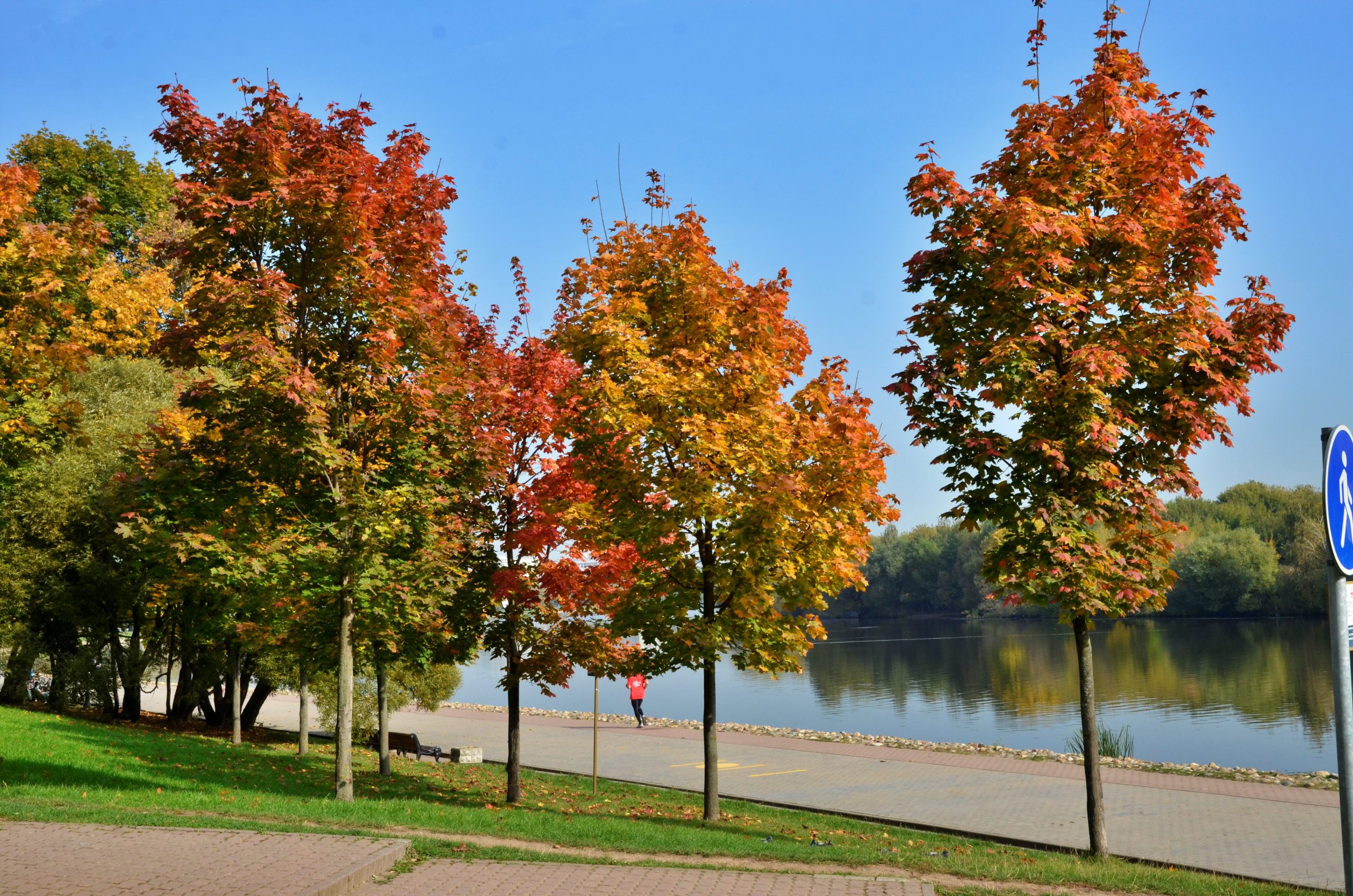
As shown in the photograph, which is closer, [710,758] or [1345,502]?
[1345,502]

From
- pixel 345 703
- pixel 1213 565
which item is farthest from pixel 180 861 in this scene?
pixel 1213 565

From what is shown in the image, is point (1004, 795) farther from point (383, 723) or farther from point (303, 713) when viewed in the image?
point (303, 713)

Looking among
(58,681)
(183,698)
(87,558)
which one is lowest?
(183,698)

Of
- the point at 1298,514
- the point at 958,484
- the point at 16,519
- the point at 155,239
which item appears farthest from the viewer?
the point at 1298,514

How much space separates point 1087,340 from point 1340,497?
264 inches

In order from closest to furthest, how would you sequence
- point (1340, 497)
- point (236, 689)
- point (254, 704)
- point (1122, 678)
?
1. point (1340, 497)
2. point (236, 689)
3. point (254, 704)
4. point (1122, 678)

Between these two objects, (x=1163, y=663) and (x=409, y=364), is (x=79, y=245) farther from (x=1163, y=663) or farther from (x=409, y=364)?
(x=1163, y=663)

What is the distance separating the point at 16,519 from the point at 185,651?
18.6ft

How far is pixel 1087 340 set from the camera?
36.1ft

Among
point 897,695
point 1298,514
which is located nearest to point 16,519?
point 897,695

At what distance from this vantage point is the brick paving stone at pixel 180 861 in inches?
275

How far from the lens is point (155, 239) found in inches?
1175

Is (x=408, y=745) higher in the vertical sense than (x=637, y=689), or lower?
lower

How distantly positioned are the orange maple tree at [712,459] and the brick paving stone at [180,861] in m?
5.55
